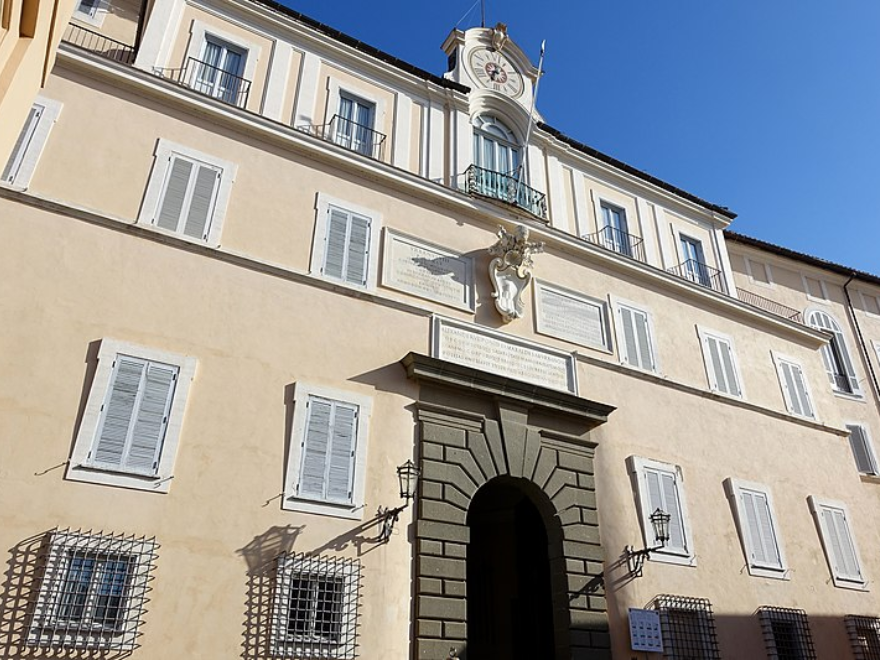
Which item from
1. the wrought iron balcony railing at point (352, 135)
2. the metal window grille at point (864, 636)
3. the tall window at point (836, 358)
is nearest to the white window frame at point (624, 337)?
the wrought iron balcony railing at point (352, 135)

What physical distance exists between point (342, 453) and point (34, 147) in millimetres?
5634

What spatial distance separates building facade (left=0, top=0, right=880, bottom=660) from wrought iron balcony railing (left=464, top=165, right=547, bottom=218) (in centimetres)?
7

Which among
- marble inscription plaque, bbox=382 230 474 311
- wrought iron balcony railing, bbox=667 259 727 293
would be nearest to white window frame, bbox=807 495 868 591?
wrought iron balcony railing, bbox=667 259 727 293

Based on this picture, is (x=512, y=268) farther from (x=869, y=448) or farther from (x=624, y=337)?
(x=869, y=448)

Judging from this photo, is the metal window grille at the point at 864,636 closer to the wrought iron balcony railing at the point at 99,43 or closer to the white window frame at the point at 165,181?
the white window frame at the point at 165,181

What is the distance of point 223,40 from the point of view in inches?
480

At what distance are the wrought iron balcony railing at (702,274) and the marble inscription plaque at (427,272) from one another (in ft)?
20.2

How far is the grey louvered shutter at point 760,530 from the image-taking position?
41.7 feet

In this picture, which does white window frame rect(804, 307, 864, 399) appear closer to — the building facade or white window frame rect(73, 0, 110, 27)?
the building facade

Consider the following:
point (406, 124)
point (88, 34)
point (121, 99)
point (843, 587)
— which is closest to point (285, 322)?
point (121, 99)

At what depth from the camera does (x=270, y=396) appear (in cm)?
934

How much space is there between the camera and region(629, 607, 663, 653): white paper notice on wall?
10.6 metres

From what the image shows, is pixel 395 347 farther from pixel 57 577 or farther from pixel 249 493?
pixel 57 577

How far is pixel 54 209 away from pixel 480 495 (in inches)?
328
